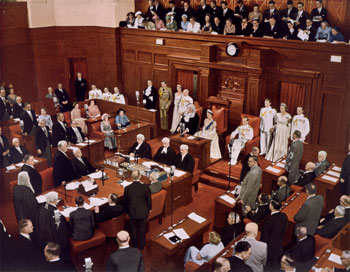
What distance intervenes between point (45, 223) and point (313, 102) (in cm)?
772

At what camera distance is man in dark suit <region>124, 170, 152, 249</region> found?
22.6ft

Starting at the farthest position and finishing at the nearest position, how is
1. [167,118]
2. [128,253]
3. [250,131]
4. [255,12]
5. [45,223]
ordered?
[167,118] → [255,12] → [250,131] → [45,223] → [128,253]

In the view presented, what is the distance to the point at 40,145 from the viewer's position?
9977mm

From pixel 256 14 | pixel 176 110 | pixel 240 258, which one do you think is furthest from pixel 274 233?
pixel 256 14

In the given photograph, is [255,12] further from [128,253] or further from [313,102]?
[128,253]

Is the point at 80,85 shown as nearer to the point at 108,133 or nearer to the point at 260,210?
the point at 108,133

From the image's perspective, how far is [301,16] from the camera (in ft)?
36.2

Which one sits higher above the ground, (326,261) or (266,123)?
(266,123)

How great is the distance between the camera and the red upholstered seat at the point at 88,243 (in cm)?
655

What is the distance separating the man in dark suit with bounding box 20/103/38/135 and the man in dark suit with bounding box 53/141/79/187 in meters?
3.10

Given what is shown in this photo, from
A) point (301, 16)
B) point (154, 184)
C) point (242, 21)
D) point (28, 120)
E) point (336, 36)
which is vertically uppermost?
point (301, 16)

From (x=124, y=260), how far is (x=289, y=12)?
8941mm

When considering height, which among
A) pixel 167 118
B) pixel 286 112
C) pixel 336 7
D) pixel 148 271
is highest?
pixel 336 7

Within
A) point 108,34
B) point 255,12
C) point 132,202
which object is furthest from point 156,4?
point 132,202
